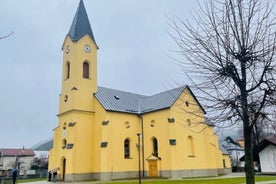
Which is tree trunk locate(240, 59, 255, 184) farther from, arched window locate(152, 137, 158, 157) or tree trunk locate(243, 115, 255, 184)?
arched window locate(152, 137, 158, 157)

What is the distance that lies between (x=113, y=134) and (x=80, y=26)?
16134 mm

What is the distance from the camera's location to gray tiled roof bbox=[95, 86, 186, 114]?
3479 cm

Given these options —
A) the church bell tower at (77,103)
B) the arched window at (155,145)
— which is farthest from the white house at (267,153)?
the church bell tower at (77,103)

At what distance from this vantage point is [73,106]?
34156 mm

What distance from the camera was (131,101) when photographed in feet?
129

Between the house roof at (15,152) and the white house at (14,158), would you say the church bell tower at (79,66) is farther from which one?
the house roof at (15,152)

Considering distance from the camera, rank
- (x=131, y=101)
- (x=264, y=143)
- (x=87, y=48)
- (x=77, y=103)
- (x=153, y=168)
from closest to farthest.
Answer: (x=264, y=143) → (x=153, y=168) → (x=77, y=103) → (x=87, y=48) → (x=131, y=101)

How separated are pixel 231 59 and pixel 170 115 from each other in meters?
25.2

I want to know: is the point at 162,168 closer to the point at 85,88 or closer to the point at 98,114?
the point at 98,114

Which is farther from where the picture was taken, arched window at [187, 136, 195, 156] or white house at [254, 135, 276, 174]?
arched window at [187, 136, 195, 156]

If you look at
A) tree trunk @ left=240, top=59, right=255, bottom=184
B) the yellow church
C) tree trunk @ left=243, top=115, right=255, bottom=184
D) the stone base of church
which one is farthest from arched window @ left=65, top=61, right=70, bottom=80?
tree trunk @ left=243, top=115, right=255, bottom=184

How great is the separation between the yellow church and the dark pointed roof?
14cm

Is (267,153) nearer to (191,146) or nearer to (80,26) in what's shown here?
(191,146)

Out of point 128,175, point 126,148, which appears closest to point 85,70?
point 126,148
